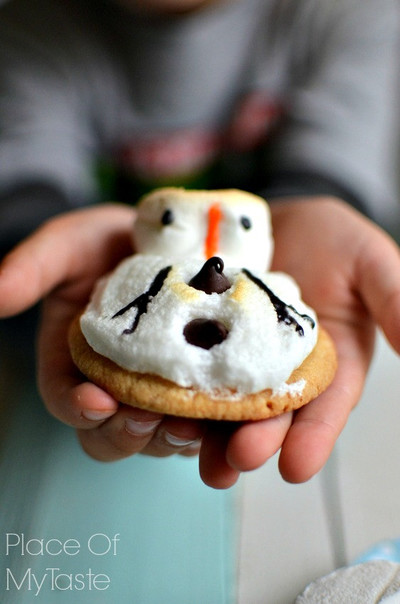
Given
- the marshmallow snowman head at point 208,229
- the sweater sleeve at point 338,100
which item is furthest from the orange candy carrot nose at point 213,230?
the sweater sleeve at point 338,100

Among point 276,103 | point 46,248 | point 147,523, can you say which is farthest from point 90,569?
point 276,103

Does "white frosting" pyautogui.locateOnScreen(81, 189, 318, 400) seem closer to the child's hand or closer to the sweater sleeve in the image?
the child's hand

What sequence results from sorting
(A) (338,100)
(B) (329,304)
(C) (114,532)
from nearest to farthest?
(C) (114,532), (B) (329,304), (A) (338,100)

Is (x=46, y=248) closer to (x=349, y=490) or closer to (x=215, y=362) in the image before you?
(x=215, y=362)

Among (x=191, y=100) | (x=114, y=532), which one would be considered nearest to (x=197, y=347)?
(x=114, y=532)

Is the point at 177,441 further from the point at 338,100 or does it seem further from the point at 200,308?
the point at 338,100

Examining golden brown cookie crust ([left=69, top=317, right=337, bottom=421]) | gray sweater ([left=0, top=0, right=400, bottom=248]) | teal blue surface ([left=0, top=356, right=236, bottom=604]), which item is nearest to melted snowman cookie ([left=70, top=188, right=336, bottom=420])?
golden brown cookie crust ([left=69, top=317, right=337, bottom=421])

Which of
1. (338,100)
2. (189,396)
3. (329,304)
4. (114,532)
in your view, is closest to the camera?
(189,396)
